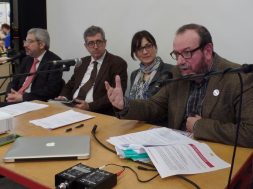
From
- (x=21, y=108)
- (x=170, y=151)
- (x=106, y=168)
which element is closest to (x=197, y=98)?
(x=170, y=151)

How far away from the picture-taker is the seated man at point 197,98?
1489 mm

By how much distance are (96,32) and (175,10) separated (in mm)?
713

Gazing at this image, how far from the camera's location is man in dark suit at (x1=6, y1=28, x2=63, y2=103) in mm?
2867

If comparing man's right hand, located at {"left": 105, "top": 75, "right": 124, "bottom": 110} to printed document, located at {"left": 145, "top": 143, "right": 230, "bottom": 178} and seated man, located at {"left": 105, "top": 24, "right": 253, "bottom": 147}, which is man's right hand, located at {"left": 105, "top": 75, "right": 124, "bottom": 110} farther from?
printed document, located at {"left": 145, "top": 143, "right": 230, "bottom": 178}

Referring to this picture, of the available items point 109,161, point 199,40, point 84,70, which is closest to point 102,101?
point 84,70

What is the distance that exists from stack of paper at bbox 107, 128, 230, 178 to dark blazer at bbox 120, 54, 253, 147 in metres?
0.12

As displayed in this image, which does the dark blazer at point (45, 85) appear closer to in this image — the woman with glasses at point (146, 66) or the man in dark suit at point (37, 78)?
the man in dark suit at point (37, 78)

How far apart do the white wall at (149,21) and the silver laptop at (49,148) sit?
158cm

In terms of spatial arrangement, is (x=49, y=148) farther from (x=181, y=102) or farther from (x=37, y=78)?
(x=37, y=78)

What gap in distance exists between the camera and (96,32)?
2848mm

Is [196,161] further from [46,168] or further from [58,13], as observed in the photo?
[58,13]

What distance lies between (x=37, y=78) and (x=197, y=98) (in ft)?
5.75

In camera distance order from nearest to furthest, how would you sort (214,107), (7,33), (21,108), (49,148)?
(49,148), (214,107), (21,108), (7,33)

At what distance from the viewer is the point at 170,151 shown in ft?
4.17
